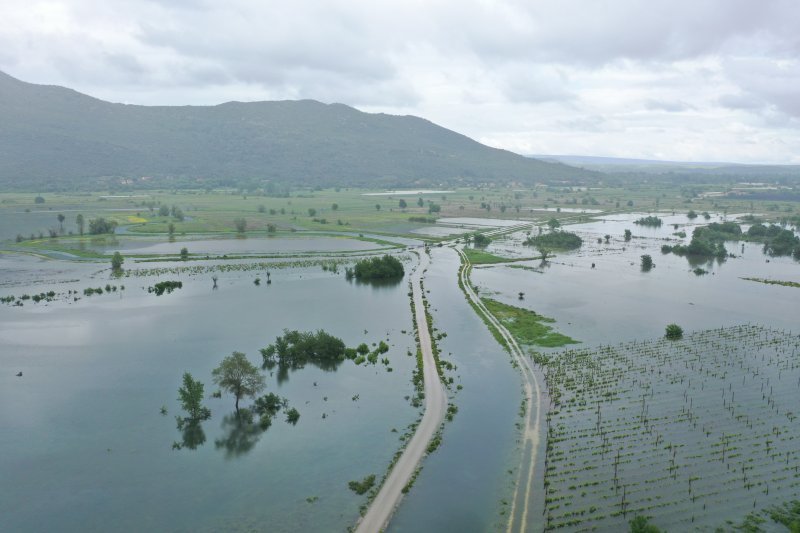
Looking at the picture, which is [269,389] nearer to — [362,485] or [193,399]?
[193,399]

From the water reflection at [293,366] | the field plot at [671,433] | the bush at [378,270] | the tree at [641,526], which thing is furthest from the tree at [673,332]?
the bush at [378,270]

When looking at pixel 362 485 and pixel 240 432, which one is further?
pixel 240 432

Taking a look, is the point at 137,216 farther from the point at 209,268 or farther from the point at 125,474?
the point at 125,474

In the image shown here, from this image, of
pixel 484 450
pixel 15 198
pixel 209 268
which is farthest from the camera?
pixel 15 198

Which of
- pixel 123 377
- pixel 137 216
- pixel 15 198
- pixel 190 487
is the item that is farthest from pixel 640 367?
pixel 15 198

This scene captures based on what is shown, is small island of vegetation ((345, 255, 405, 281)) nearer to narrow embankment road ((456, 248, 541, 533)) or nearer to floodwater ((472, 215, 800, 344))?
floodwater ((472, 215, 800, 344))

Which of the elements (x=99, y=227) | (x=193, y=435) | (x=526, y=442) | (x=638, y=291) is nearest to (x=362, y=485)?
(x=526, y=442)
